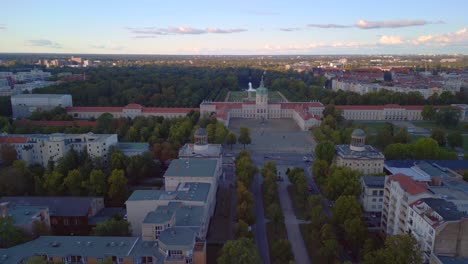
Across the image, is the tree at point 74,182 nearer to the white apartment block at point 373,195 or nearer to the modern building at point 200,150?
the modern building at point 200,150

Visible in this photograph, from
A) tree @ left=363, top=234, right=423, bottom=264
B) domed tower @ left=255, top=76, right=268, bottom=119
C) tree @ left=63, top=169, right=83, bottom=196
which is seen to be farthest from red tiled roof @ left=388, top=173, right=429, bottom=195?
domed tower @ left=255, top=76, right=268, bottom=119

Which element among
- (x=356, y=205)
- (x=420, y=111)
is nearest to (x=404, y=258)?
(x=356, y=205)

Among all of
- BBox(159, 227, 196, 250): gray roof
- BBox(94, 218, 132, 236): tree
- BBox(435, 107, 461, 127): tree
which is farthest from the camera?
BBox(435, 107, 461, 127): tree

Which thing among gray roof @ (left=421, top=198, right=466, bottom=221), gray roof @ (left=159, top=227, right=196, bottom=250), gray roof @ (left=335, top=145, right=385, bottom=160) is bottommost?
gray roof @ (left=159, top=227, right=196, bottom=250)

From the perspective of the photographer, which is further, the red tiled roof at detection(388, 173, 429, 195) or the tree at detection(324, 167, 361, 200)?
the tree at detection(324, 167, 361, 200)

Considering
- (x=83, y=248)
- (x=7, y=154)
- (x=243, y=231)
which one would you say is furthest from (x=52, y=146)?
(x=243, y=231)

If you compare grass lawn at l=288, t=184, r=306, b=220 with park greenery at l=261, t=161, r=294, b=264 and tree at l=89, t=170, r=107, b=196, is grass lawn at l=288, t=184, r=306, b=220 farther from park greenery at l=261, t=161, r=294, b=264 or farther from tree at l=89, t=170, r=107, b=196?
tree at l=89, t=170, r=107, b=196

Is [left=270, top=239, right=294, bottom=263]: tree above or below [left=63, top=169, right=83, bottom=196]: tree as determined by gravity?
below
